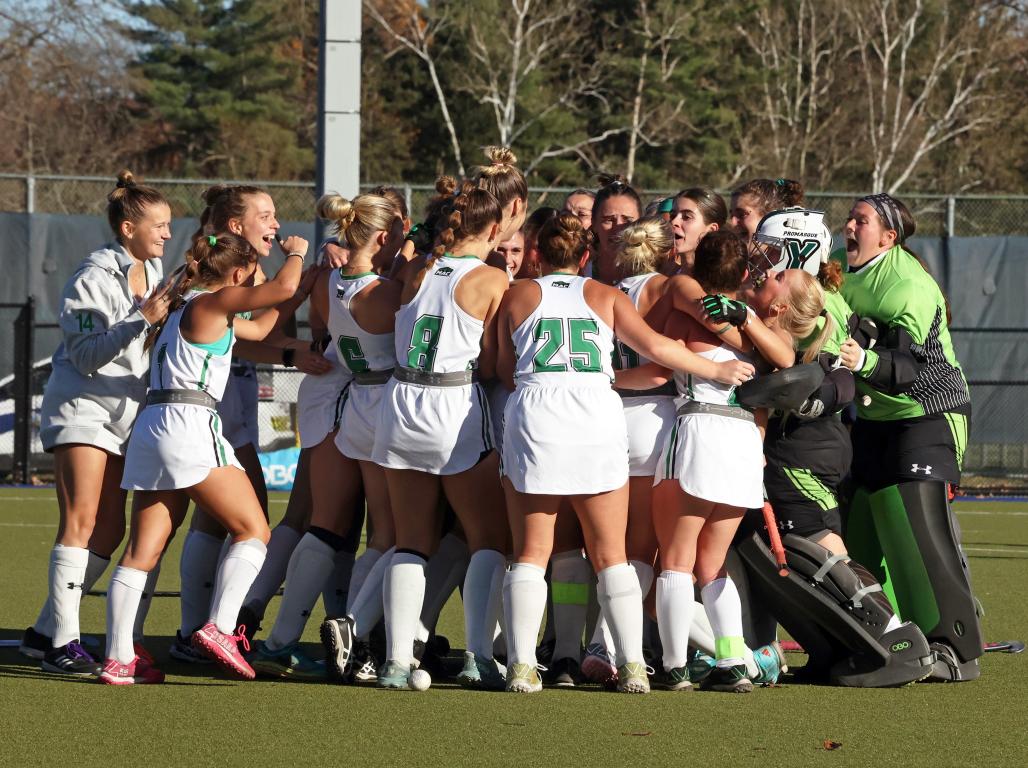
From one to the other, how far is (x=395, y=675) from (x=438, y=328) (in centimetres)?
129

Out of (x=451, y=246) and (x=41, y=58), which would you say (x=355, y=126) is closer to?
(x=451, y=246)

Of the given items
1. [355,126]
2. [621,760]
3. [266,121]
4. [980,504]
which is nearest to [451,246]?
[621,760]

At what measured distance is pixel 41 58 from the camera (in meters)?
34.8

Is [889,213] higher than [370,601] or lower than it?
higher

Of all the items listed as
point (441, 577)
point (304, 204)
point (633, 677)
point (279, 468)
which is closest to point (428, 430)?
A: point (441, 577)

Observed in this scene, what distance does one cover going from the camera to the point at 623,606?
5.52 metres

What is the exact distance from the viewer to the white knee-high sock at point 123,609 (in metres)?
5.62

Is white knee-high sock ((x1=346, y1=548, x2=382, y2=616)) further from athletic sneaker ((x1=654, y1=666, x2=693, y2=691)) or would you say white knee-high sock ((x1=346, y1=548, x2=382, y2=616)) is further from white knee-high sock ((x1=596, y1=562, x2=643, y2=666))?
athletic sneaker ((x1=654, y1=666, x2=693, y2=691))

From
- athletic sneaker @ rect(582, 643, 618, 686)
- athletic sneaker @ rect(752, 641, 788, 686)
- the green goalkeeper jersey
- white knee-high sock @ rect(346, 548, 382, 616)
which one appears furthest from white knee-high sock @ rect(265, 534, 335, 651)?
the green goalkeeper jersey

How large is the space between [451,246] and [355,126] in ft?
16.3

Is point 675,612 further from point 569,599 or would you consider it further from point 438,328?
point 438,328

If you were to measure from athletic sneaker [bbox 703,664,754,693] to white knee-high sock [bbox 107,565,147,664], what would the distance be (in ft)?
7.01

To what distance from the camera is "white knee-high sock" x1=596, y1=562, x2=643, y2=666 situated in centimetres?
552

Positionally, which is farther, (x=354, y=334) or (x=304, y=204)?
(x=304, y=204)
